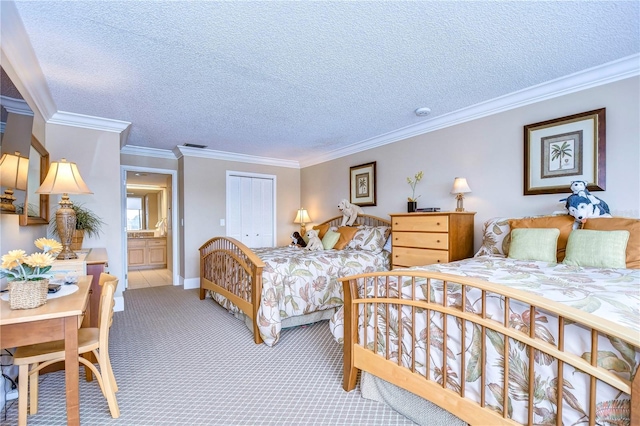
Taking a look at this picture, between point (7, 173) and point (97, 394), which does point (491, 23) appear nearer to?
point (7, 173)

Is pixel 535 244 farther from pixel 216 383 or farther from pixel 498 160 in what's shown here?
pixel 216 383

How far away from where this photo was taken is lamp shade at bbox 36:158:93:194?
245cm

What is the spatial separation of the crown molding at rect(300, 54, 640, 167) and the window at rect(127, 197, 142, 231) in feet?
21.8

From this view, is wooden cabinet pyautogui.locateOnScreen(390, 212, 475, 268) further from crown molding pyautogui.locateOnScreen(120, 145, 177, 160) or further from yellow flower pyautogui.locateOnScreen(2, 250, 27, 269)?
crown molding pyautogui.locateOnScreen(120, 145, 177, 160)

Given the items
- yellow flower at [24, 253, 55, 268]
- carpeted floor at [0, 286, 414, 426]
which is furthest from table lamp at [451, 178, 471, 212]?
yellow flower at [24, 253, 55, 268]

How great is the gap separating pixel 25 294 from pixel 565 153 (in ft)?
12.8

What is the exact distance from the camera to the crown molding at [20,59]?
1.76 metres

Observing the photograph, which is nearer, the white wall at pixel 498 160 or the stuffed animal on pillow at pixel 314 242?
the white wall at pixel 498 160

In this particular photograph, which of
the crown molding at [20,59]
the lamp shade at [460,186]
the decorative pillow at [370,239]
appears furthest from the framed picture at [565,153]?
the crown molding at [20,59]

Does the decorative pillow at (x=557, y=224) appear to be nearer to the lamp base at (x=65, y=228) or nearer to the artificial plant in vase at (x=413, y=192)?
the artificial plant in vase at (x=413, y=192)

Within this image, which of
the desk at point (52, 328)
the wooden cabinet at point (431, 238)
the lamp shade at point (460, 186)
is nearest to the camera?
the desk at point (52, 328)

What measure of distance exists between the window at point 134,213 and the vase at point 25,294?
7.20 meters

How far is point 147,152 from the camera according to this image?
16.8ft

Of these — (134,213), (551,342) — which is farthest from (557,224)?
(134,213)
